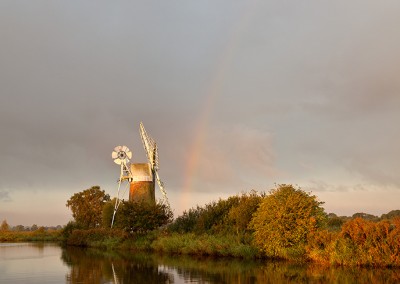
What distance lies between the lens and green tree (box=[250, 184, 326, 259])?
38.4m

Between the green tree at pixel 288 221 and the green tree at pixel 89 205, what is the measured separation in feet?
247

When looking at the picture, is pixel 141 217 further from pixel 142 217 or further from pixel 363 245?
pixel 363 245

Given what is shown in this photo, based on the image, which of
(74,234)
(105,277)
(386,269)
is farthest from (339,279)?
(74,234)

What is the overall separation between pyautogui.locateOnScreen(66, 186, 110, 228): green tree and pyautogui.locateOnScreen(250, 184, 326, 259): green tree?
75.4 m

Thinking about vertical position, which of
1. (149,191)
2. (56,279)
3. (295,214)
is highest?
(149,191)

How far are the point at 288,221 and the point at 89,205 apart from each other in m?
82.1

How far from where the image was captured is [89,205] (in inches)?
4424

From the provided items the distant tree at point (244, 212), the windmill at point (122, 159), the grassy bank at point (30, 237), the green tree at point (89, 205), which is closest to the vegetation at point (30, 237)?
the grassy bank at point (30, 237)

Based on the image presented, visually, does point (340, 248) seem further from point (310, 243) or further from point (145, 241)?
point (145, 241)

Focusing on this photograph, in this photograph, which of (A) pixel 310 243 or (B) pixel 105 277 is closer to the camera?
(B) pixel 105 277

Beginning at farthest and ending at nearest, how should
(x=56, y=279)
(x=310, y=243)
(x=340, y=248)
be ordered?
1. (x=310, y=243)
2. (x=340, y=248)
3. (x=56, y=279)

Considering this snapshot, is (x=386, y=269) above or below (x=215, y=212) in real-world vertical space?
below

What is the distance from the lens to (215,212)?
53.6m

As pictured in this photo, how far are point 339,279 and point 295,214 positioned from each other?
1240 cm
